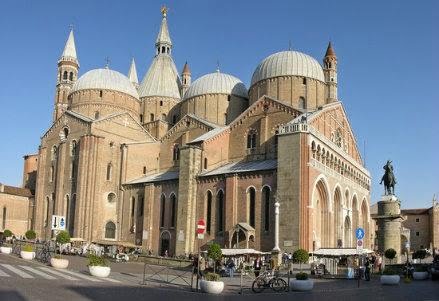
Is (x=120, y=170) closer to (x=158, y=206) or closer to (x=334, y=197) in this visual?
(x=158, y=206)

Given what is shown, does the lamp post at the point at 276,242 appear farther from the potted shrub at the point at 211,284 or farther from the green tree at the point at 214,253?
the potted shrub at the point at 211,284

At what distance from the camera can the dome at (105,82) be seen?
6125 cm

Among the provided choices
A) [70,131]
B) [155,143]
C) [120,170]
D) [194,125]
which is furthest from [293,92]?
[70,131]

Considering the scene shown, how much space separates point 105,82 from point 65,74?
1399 cm

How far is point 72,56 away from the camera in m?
73.7

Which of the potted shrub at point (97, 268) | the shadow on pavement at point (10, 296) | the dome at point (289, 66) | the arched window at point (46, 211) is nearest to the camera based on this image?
the shadow on pavement at point (10, 296)

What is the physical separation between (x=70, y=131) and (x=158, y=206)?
565 inches

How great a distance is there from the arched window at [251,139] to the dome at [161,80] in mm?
19745

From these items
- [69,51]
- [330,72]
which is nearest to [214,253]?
[330,72]

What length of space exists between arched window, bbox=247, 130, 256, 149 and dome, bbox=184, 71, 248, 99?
1080 cm

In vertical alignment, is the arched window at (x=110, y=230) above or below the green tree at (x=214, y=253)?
above

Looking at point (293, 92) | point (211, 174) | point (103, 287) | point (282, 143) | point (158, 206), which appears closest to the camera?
point (103, 287)

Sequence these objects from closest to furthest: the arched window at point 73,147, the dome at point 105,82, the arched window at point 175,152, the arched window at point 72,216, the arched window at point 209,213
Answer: the arched window at point 209,213
the arched window at point 72,216
the arched window at point 73,147
the arched window at point 175,152
the dome at point 105,82

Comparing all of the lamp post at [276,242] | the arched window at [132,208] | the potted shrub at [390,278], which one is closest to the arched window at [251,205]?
the lamp post at [276,242]
